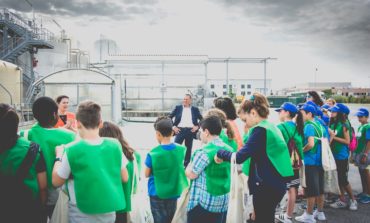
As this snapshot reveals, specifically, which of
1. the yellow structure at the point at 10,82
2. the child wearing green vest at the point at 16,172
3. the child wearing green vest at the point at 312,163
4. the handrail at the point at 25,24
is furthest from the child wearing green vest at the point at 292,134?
the handrail at the point at 25,24

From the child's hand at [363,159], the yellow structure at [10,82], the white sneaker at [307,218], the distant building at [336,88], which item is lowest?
the white sneaker at [307,218]

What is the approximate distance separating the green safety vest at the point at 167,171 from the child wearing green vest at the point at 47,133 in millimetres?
977

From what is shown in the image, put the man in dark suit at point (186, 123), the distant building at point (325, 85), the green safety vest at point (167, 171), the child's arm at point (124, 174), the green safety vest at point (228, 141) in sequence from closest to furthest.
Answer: the child's arm at point (124, 174) → the green safety vest at point (167, 171) → the green safety vest at point (228, 141) → the man in dark suit at point (186, 123) → the distant building at point (325, 85)

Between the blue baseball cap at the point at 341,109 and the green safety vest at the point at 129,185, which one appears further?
the blue baseball cap at the point at 341,109

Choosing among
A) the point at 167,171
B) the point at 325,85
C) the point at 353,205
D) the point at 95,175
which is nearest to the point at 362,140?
the point at 353,205

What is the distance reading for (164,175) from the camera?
342 centimetres

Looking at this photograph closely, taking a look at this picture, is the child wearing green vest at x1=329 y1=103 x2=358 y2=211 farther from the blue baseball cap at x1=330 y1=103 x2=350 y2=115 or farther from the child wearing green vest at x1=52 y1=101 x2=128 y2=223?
the child wearing green vest at x1=52 y1=101 x2=128 y2=223

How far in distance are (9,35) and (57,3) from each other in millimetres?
7122

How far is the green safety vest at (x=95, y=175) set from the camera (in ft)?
7.75

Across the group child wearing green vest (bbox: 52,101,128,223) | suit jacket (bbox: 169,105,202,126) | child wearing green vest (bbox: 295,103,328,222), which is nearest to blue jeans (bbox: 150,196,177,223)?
child wearing green vest (bbox: 52,101,128,223)

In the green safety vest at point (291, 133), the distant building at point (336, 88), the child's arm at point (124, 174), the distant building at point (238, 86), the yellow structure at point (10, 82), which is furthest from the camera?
the distant building at point (336, 88)

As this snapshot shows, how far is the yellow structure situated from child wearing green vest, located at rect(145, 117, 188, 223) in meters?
18.9

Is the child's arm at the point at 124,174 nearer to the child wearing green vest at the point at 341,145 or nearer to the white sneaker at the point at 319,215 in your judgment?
the white sneaker at the point at 319,215

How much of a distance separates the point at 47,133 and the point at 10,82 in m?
20.5
